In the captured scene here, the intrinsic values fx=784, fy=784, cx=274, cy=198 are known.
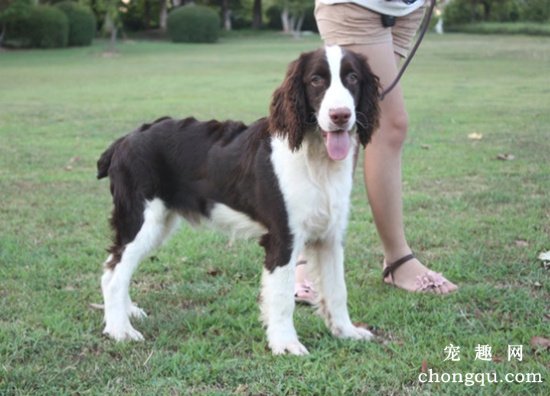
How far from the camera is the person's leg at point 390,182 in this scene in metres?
4.81

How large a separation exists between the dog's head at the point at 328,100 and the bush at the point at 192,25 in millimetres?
47749

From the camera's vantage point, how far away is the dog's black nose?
3.56m

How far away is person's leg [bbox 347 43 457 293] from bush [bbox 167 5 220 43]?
46.8 meters

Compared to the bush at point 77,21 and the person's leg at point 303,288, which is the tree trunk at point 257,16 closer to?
the bush at point 77,21

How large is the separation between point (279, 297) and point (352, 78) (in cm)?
113

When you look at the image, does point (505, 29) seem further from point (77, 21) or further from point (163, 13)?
point (77, 21)

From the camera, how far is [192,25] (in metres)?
50.2

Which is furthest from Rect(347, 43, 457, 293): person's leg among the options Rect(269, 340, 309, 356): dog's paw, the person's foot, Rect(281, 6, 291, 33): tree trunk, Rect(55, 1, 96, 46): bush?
Rect(281, 6, 291, 33): tree trunk

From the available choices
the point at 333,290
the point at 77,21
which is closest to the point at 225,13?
the point at 77,21

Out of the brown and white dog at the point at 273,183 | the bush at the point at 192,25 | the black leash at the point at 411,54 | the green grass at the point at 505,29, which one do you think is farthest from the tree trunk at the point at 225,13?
the brown and white dog at the point at 273,183

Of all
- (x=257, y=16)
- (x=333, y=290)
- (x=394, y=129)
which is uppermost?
(x=394, y=129)

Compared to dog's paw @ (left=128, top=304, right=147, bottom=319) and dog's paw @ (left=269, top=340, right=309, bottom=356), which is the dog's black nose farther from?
dog's paw @ (left=128, top=304, right=147, bottom=319)

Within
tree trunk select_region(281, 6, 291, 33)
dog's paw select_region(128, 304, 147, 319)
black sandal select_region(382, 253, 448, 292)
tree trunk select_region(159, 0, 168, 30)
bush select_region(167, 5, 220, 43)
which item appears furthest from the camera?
tree trunk select_region(281, 6, 291, 33)

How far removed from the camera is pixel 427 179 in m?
8.02
